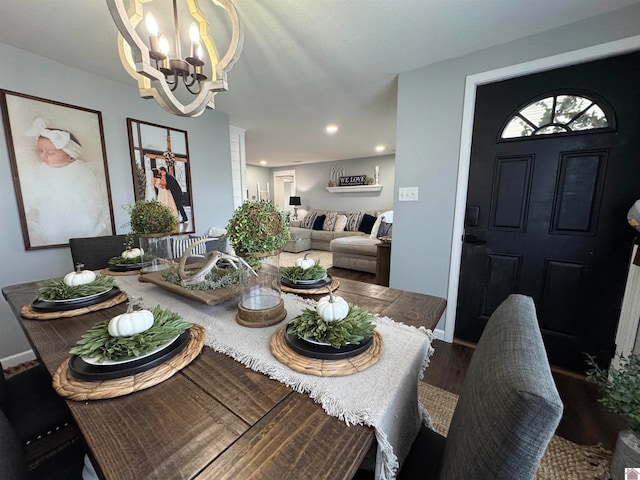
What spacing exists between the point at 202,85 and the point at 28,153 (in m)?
1.70

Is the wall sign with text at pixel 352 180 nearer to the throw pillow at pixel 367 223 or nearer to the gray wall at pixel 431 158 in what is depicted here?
the throw pillow at pixel 367 223

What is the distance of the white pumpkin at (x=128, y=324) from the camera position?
0.70m

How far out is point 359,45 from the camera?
1.77 meters

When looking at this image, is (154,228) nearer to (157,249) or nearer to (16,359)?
(157,249)

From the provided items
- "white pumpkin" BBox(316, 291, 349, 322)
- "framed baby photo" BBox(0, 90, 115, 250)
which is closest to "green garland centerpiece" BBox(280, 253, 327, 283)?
"white pumpkin" BBox(316, 291, 349, 322)

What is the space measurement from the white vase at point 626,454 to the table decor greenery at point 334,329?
1250mm

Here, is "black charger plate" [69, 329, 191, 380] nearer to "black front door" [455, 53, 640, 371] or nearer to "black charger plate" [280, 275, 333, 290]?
"black charger plate" [280, 275, 333, 290]

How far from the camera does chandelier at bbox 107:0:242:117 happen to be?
3.05 feet

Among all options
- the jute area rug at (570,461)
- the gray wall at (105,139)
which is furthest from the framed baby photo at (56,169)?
the jute area rug at (570,461)

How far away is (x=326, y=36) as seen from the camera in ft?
5.49

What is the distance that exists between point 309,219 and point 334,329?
19.3 feet

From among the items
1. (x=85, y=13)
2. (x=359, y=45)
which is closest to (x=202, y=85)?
(x=85, y=13)

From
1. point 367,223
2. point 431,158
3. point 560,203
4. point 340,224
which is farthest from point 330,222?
point 560,203

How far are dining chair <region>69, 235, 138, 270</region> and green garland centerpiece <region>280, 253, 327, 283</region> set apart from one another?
1.40 meters
